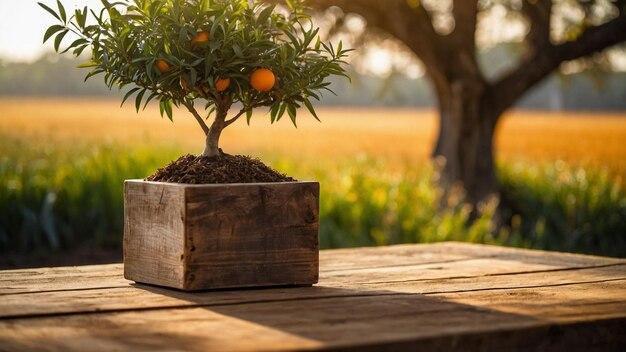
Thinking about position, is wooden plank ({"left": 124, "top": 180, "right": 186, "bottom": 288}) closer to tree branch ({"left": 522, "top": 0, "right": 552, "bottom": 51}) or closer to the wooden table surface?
the wooden table surface

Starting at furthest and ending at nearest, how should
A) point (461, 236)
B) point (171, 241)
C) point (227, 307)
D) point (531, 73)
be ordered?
point (531, 73) → point (461, 236) → point (171, 241) → point (227, 307)

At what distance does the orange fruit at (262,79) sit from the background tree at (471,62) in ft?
16.5

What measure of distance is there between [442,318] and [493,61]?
48.6 meters

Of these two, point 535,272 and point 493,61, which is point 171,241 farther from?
point 493,61

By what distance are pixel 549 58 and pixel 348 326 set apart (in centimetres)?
630

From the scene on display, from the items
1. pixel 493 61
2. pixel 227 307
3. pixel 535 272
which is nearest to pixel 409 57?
pixel 535 272

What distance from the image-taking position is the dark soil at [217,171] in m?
2.51

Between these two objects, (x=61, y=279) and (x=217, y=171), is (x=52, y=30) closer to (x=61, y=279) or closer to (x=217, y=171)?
(x=217, y=171)

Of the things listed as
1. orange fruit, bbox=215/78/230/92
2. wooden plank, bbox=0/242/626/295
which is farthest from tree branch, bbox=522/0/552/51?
orange fruit, bbox=215/78/230/92

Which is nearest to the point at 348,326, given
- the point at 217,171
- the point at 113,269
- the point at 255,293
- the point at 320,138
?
the point at 255,293

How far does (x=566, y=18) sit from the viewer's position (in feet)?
29.5

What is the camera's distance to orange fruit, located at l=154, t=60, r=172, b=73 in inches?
97.4

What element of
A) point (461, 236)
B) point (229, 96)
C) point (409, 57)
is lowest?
point (461, 236)

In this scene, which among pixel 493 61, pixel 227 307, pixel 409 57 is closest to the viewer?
pixel 227 307
